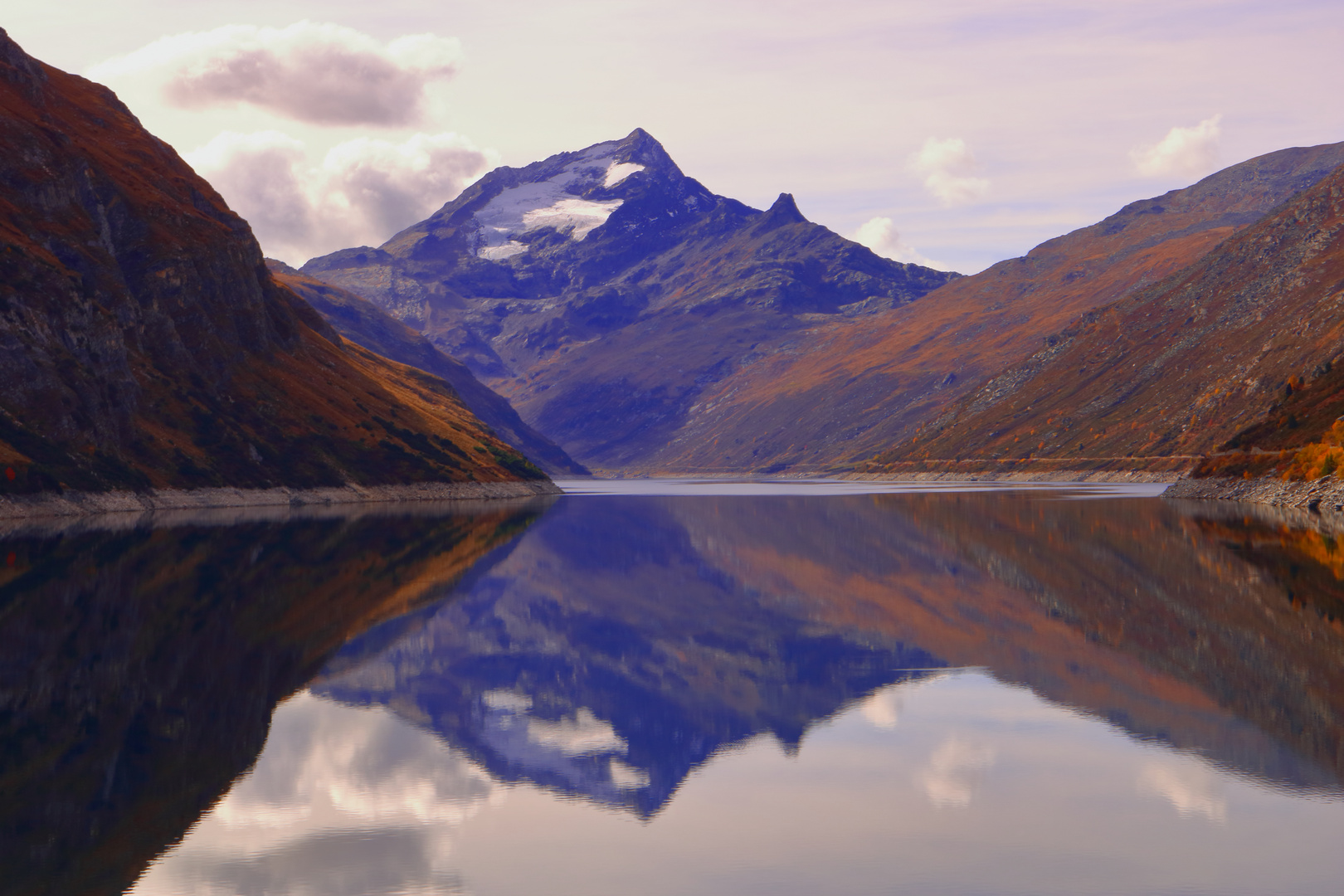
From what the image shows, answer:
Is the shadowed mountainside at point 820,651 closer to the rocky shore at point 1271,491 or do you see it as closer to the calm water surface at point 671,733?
the calm water surface at point 671,733

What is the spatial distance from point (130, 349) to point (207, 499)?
99.7 feet

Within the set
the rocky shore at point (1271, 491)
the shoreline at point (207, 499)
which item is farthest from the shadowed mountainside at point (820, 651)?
the shoreline at point (207, 499)

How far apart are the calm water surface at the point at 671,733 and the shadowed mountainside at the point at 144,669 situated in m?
0.13

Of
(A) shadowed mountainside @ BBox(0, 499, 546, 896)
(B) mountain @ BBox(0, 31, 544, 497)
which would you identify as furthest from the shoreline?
(A) shadowed mountainside @ BBox(0, 499, 546, 896)

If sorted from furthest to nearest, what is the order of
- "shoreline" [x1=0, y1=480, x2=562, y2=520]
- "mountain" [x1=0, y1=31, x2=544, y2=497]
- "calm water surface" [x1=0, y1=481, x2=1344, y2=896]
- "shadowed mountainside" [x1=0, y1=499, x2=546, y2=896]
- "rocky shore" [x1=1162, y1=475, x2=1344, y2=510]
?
"mountain" [x1=0, y1=31, x2=544, y2=497]
"rocky shore" [x1=1162, y1=475, x2=1344, y2=510]
"shoreline" [x1=0, y1=480, x2=562, y2=520]
"shadowed mountainside" [x1=0, y1=499, x2=546, y2=896]
"calm water surface" [x1=0, y1=481, x2=1344, y2=896]

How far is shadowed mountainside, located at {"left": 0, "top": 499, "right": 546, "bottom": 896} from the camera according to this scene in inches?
763

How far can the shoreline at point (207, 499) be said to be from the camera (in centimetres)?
11056

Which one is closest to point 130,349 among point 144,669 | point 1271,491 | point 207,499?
point 207,499

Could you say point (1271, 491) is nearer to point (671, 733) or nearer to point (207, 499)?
point (207, 499)

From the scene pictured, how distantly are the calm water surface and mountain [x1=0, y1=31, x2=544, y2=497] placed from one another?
240 feet

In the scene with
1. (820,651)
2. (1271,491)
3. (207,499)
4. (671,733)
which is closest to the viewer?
(671,733)

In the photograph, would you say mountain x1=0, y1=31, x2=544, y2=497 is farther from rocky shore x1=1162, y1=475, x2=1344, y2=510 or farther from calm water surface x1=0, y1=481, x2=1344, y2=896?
rocky shore x1=1162, y1=475, x2=1344, y2=510

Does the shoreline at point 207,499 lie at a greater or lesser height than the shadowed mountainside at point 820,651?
greater

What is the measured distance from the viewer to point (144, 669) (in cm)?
3341
